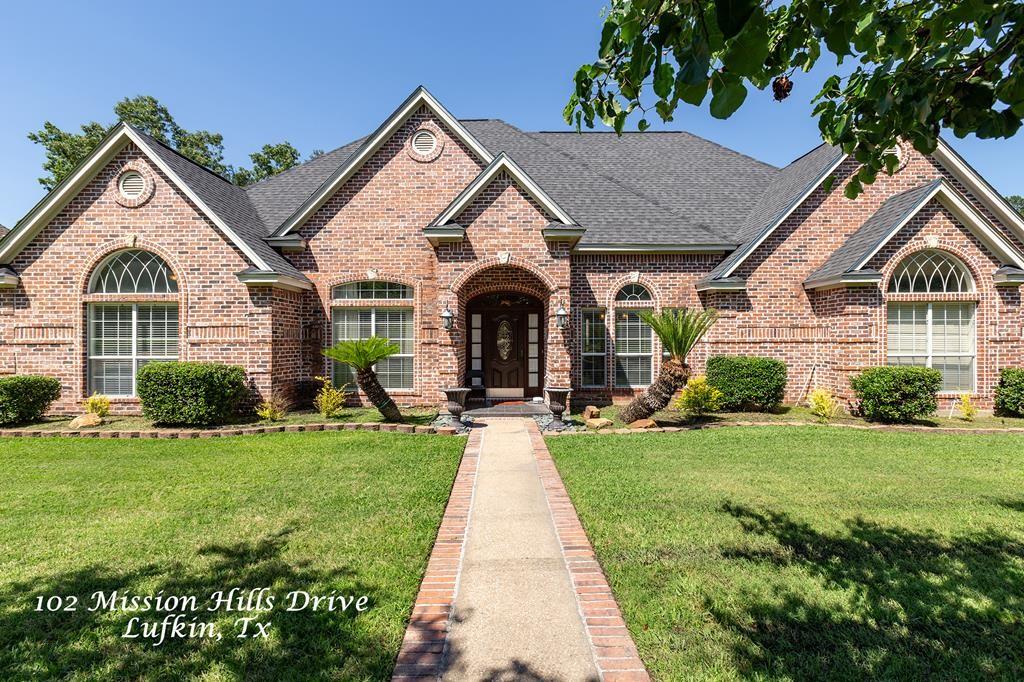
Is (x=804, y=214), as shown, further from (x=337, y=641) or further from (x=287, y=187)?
(x=287, y=187)

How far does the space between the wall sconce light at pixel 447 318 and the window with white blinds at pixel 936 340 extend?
1098cm

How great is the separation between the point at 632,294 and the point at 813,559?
9.47m

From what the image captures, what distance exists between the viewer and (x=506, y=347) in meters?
13.6

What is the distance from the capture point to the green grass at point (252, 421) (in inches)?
377

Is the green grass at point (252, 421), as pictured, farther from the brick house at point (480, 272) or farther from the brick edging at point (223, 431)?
the brick house at point (480, 272)

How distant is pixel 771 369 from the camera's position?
11.6m

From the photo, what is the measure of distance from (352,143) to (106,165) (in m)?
7.44

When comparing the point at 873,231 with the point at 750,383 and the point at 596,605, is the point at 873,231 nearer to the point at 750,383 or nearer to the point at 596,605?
the point at 750,383

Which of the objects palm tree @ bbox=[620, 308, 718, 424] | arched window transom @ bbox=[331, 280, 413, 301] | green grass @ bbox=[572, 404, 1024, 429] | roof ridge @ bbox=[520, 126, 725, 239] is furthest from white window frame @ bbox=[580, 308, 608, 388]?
arched window transom @ bbox=[331, 280, 413, 301]

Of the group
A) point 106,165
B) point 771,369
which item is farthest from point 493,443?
point 106,165

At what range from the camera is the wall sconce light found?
1120 centimetres

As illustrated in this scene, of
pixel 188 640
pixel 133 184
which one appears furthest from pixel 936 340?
pixel 133 184

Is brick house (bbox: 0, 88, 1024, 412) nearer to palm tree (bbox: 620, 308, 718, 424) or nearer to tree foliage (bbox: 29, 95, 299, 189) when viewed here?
palm tree (bbox: 620, 308, 718, 424)

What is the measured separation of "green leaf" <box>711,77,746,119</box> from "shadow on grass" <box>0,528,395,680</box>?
349 cm
